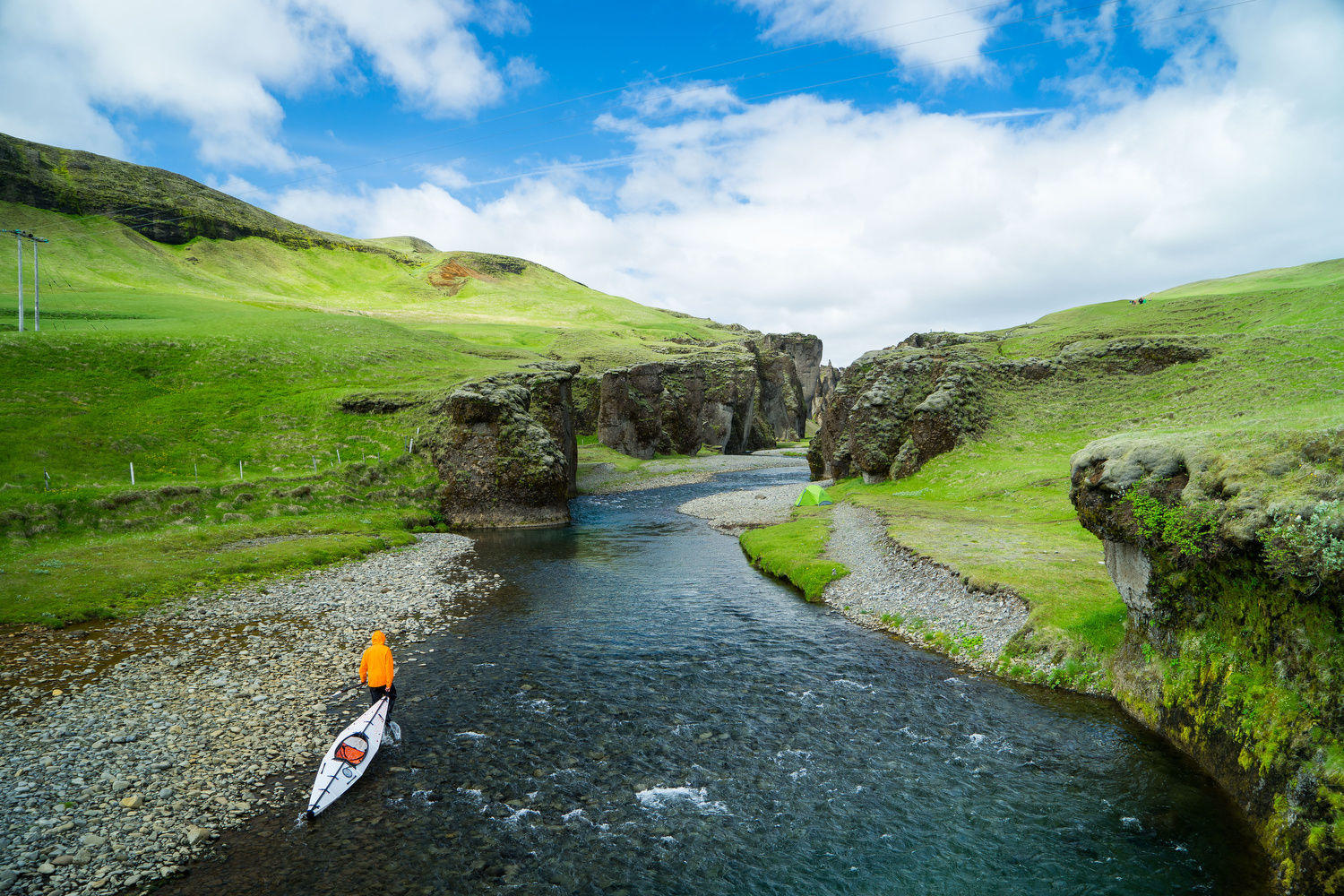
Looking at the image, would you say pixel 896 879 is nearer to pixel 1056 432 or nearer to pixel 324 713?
pixel 324 713

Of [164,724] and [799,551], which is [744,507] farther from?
[164,724]

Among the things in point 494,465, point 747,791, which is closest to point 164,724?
point 747,791

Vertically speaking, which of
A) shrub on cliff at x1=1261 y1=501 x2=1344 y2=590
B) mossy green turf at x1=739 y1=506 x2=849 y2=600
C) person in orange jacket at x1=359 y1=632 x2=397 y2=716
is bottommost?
mossy green turf at x1=739 y1=506 x2=849 y2=600

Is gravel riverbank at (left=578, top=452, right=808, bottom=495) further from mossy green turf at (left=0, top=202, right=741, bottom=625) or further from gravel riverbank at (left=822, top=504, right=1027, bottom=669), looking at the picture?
gravel riverbank at (left=822, top=504, right=1027, bottom=669)

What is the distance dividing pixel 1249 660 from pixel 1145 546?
162 inches

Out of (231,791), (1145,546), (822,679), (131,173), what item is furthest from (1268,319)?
(131,173)

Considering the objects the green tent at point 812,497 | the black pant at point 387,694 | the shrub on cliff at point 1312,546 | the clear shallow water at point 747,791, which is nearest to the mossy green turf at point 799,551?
the green tent at point 812,497

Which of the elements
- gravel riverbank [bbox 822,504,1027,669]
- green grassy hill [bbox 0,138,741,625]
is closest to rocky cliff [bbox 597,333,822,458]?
green grassy hill [bbox 0,138,741,625]

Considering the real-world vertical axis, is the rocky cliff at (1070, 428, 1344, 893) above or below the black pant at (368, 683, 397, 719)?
above

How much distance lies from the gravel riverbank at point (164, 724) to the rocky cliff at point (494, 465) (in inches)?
1162

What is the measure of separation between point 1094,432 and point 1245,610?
171 ft

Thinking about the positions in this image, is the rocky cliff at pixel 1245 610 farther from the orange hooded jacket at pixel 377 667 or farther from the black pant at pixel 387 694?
the orange hooded jacket at pixel 377 667

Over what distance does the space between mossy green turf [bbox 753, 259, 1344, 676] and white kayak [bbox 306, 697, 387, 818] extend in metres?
22.7

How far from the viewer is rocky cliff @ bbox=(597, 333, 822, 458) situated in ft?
390
